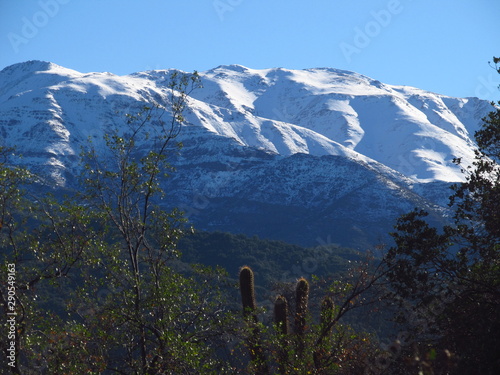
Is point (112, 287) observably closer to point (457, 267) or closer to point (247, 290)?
point (247, 290)

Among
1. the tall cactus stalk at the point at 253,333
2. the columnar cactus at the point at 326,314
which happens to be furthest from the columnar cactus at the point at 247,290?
the columnar cactus at the point at 326,314

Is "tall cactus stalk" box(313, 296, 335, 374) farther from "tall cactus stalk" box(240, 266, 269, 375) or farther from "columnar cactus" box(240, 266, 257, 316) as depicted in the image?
"columnar cactus" box(240, 266, 257, 316)

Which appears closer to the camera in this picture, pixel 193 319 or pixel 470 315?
pixel 470 315

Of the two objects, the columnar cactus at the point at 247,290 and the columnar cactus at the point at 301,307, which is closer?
the columnar cactus at the point at 301,307

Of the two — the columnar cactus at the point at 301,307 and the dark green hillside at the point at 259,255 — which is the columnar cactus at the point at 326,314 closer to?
the columnar cactus at the point at 301,307

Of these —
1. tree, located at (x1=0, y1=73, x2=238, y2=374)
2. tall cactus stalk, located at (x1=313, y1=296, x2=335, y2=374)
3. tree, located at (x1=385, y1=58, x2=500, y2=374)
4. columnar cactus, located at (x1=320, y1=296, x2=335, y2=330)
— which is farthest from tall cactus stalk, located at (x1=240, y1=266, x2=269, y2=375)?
tree, located at (x1=385, y1=58, x2=500, y2=374)

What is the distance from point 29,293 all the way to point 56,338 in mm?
1391

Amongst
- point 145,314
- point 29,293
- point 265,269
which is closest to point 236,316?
point 145,314

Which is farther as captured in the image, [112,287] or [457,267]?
[112,287]

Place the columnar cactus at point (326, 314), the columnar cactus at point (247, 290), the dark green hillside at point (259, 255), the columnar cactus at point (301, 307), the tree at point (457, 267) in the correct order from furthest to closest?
the dark green hillside at point (259, 255)
the columnar cactus at point (247, 290)
the columnar cactus at point (301, 307)
the columnar cactus at point (326, 314)
the tree at point (457, 267)

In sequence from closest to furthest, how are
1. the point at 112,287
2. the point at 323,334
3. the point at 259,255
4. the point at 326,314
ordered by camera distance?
the point at 112,287, the point at 323,334, the point at 326,314, the point at 259,255

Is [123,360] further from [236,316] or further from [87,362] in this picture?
[236,316]

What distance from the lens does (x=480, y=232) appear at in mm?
18531

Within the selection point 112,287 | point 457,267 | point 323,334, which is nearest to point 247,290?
point 323,334
